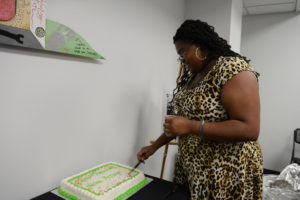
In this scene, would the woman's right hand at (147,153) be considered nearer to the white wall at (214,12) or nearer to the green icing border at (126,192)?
the green icing border at (126,192)

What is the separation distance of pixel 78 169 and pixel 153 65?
983mm

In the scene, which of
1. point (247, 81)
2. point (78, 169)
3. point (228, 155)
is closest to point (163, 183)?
point (228, 155)

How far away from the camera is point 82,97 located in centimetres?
118

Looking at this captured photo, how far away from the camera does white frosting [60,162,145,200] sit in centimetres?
91

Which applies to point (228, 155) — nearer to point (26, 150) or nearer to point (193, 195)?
point (193, 195)

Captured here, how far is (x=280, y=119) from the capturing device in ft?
10.9

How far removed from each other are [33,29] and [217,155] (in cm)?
96

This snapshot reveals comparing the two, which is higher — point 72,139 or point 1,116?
point 1,116

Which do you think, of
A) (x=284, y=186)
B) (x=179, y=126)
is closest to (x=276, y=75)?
(x=284, y=186)

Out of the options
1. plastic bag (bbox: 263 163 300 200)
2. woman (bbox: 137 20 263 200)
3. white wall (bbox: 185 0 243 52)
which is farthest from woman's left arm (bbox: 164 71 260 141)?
white wall (bbox: 185 0 243 52)

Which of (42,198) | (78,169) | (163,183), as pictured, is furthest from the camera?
(78,169)

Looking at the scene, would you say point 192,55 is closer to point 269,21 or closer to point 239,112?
point 239,112

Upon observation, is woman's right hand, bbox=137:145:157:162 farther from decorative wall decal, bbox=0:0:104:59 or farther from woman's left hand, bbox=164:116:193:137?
decorative wall decal, bbox=0:0:104:59

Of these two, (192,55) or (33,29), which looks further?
(192,55)
